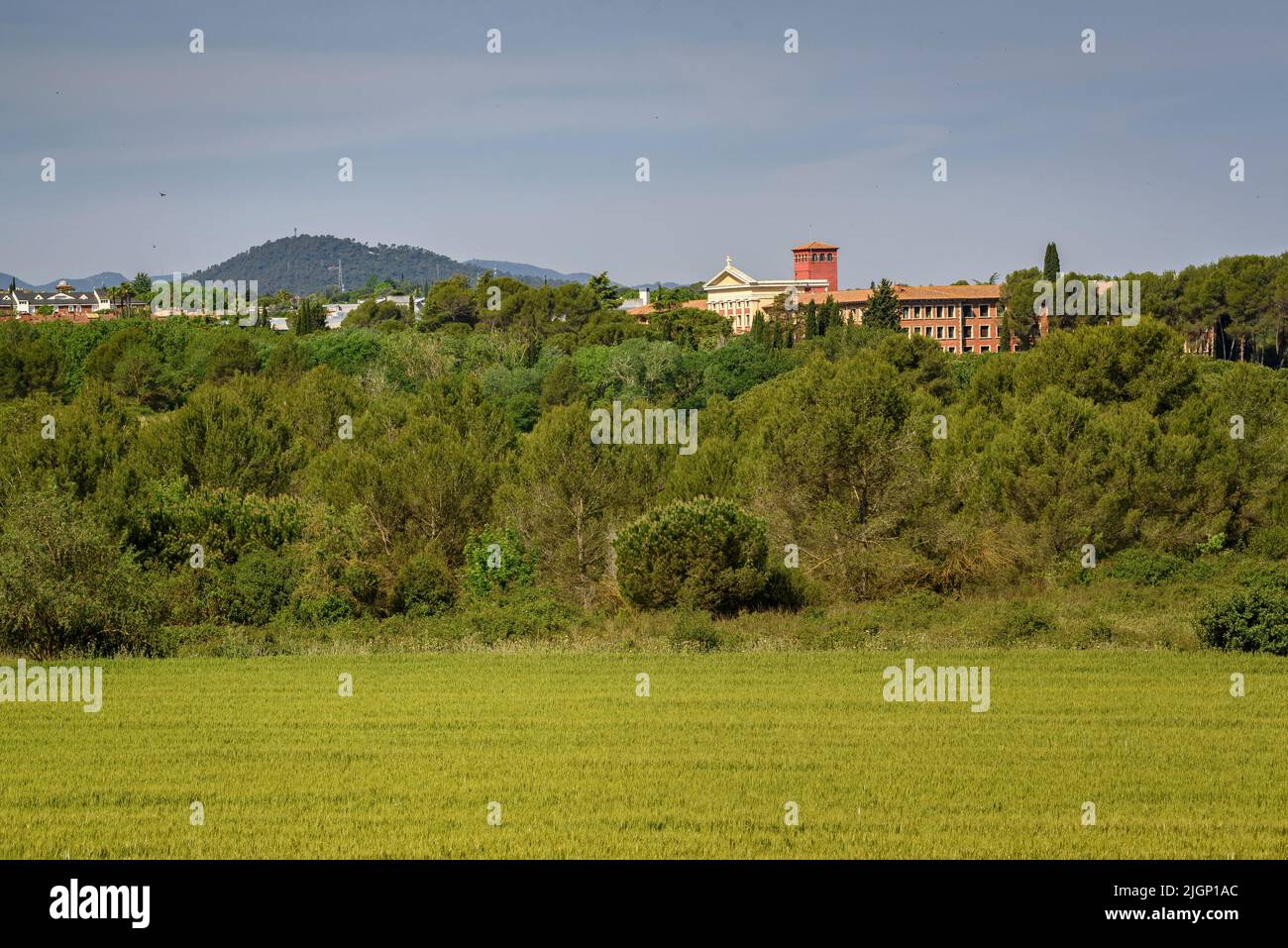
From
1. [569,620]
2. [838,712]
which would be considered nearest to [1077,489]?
[569,620]

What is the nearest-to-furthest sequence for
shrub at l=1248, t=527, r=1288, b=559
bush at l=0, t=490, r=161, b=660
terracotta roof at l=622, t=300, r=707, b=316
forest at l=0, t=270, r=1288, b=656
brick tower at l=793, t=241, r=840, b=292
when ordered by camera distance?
bush at l=0, t=490, r=161, b=660 → forest at l=0, t=270, r=1288, b=656 → shrub at l=1248, t=527, r=1288, b=559 → terracotta roof at l=622, t=300, r=707, b=316 → brick tower at l=793, t=241, r=840, b=292

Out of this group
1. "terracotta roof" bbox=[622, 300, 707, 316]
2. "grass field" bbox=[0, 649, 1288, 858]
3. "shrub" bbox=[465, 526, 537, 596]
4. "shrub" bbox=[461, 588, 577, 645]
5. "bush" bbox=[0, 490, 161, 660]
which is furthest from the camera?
"terracotta roof" bbox=[622, 300, 707, 316]

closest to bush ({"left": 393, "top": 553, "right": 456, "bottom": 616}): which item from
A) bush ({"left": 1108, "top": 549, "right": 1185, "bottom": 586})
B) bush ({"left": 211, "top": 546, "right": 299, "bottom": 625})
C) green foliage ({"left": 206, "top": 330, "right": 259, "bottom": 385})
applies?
bush ({"left": 211, "top": 546, "right": 299, "bottom": 625})

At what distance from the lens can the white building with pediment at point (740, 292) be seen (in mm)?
151625

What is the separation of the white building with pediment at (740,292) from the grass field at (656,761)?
411ft

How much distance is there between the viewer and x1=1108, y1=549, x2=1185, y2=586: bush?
3772cm

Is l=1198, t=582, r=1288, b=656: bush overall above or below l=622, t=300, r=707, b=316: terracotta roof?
below

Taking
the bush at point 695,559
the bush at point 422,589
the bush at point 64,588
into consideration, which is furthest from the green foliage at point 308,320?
the bush at point 64,588

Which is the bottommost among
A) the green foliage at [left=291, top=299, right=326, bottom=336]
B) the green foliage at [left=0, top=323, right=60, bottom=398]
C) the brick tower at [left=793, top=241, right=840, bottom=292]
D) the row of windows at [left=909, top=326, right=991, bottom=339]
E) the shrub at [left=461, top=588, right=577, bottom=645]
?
the shrub at [left=461, top=588, right=577, bottom=645]

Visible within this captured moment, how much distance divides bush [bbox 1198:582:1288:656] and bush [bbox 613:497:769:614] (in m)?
11.2

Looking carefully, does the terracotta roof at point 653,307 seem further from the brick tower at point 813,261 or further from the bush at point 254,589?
the bush at point 254,589

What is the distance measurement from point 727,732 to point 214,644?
15.2 meters

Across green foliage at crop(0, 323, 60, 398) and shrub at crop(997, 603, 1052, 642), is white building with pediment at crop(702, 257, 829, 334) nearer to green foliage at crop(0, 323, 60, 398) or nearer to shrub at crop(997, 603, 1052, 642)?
green foliage at crop(0, 323, 60, 398)
